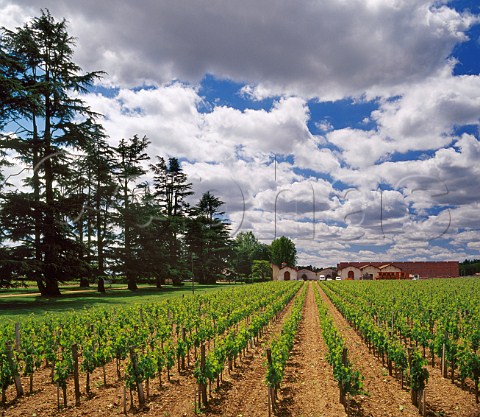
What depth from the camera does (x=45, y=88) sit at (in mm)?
26141

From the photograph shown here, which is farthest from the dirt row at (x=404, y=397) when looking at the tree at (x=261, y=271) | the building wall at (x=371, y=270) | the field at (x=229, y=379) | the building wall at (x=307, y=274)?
the building wall at (x=307, y=274)

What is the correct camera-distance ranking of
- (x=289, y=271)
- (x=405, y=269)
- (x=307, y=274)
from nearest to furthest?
(x=405, y=269) → (x=289, y=271) → (x=307, y=274)

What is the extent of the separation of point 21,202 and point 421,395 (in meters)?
27.1

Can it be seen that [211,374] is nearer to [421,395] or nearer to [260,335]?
[421,395]

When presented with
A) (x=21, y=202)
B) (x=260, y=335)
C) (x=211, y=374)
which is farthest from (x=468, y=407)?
(x=21, y=202)

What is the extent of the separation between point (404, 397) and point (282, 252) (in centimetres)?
10656

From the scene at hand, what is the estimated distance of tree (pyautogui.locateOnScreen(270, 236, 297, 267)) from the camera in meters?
115

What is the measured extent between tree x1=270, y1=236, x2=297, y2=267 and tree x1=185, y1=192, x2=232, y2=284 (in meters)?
51.0

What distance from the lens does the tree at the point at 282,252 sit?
11486 centimetres

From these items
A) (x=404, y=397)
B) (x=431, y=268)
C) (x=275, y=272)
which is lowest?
(x=275, y=272)

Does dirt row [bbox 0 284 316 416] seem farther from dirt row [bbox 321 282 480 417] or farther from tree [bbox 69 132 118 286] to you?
tree [bbox 69 132 118 286]

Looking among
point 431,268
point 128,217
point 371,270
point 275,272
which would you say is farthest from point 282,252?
point 128,217

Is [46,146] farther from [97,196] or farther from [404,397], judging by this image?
[404,397]

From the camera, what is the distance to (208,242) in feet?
196
